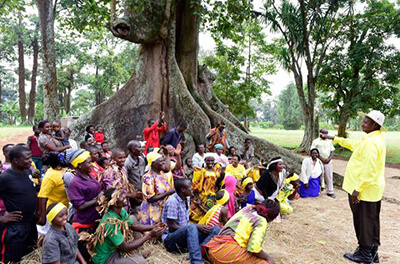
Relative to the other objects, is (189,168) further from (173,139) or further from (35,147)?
(35,147)

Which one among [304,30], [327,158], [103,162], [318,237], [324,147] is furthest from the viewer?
[304,30]

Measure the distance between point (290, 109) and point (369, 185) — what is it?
52494 mm

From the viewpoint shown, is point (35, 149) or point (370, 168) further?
point (35, 149)

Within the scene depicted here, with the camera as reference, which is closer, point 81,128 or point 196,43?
point 81,128

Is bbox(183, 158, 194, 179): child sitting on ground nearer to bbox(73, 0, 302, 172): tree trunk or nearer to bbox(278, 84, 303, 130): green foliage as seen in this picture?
bbox(73, 0, 302, 172): tree trunk

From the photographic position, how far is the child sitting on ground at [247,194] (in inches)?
211

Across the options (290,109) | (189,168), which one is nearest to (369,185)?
(189,168)

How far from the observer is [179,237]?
12.4 feet

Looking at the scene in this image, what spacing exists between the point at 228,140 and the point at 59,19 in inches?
343

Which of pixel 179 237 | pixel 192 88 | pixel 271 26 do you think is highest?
pixel 271 26

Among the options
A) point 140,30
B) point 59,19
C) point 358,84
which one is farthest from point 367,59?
point 59,19

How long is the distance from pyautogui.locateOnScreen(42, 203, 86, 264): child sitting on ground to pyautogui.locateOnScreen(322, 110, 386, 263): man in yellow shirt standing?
358 centimetres

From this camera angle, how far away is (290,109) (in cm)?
5431

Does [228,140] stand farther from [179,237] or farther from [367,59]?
[367,59]
